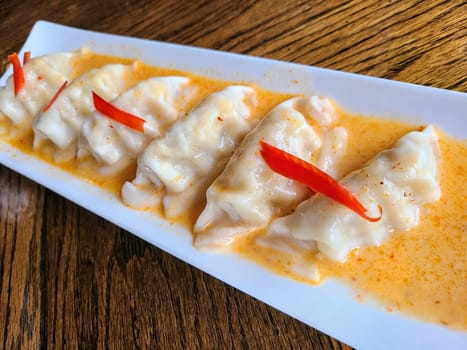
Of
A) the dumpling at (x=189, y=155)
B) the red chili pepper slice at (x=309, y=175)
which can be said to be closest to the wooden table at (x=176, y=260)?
the dumpling at (x=189, y=155)

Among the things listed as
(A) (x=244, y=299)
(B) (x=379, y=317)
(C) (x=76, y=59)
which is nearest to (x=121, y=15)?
(C) (x=76, y=59)

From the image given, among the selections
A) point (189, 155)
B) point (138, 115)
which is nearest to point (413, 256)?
point (189, 155)

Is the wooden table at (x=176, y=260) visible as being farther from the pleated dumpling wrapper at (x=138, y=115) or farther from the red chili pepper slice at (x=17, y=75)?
the red chili pepper slice at (x=17, y=75)

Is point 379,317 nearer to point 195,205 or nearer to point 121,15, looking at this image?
point 195,205

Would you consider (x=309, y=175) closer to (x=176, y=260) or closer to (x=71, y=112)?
(x=176, y=260)

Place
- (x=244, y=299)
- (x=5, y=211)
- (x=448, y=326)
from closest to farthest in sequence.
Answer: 1. (x=448, y=326)
2. (x=244, y=299)
3. (x=5, y=211)
